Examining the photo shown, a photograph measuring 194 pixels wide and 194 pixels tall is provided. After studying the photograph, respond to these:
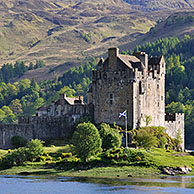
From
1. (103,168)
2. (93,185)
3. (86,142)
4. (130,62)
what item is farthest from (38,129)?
(93,185)

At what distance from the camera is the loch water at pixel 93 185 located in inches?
3585

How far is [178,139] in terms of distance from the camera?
476 ft

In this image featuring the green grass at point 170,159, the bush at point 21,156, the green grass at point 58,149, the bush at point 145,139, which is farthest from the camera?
the bush at point 145,139

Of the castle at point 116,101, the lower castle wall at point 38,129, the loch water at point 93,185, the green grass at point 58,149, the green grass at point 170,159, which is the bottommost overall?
the loch water at point 93,185

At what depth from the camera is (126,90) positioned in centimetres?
13212

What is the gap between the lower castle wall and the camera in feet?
450

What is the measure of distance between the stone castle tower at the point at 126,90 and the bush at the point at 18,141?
15.9 metres

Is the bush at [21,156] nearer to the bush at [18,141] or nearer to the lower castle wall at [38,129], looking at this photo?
the bush at [18,141]

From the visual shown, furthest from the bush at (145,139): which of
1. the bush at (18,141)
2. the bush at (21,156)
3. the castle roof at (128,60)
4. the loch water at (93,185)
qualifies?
the bush at (18,141)

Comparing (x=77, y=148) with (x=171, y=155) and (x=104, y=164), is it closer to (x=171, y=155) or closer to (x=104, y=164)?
(x=104, y=164)

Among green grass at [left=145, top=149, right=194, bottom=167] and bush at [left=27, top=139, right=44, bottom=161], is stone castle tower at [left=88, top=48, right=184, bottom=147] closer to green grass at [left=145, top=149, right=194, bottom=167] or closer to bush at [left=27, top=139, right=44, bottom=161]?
green grass at [left=145, top=149, right=194, bottom=167]

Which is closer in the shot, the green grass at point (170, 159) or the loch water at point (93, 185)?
the loch water at point (93, 185)

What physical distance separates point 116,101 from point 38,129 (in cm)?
1852

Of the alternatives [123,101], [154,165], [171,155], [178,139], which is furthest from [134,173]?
[178,139]
